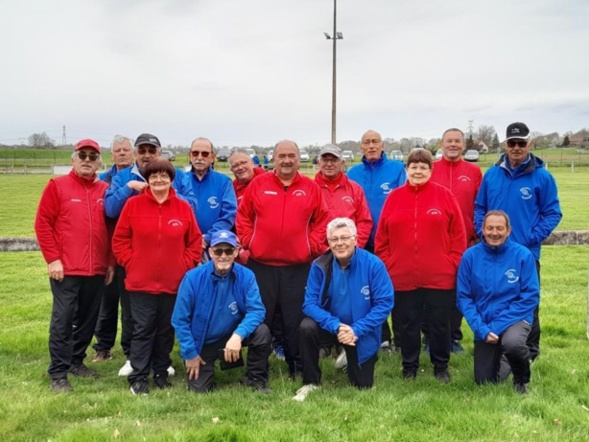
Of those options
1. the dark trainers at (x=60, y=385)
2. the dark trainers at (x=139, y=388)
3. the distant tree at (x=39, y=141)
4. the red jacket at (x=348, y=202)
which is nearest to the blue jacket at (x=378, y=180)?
the red jacket at (x=348, y=202)

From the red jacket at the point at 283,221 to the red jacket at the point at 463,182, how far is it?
1.53 metres

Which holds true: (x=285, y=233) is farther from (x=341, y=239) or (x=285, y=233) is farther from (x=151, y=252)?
(x=151, y=252)

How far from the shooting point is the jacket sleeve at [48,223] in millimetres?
5543

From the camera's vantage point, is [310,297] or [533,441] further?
[310,297]

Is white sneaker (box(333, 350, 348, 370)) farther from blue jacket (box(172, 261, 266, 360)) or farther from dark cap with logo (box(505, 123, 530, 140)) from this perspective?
dark cap with logo (box(505, 123, 530, 140))

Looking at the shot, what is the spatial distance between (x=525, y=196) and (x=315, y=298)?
2454 mm

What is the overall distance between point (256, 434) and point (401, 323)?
222 centimetres

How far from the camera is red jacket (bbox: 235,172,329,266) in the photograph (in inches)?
229

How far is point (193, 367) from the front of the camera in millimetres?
5480

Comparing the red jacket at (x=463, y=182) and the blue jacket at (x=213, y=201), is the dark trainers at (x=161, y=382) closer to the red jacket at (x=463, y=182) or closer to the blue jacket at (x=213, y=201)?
the blue jacket at (x=213, y=201)

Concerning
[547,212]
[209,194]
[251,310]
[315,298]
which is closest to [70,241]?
[209,194]

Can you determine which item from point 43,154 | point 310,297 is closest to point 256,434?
point 310,297

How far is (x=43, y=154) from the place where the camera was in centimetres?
8538

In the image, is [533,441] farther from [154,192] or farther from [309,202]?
[154,192]
